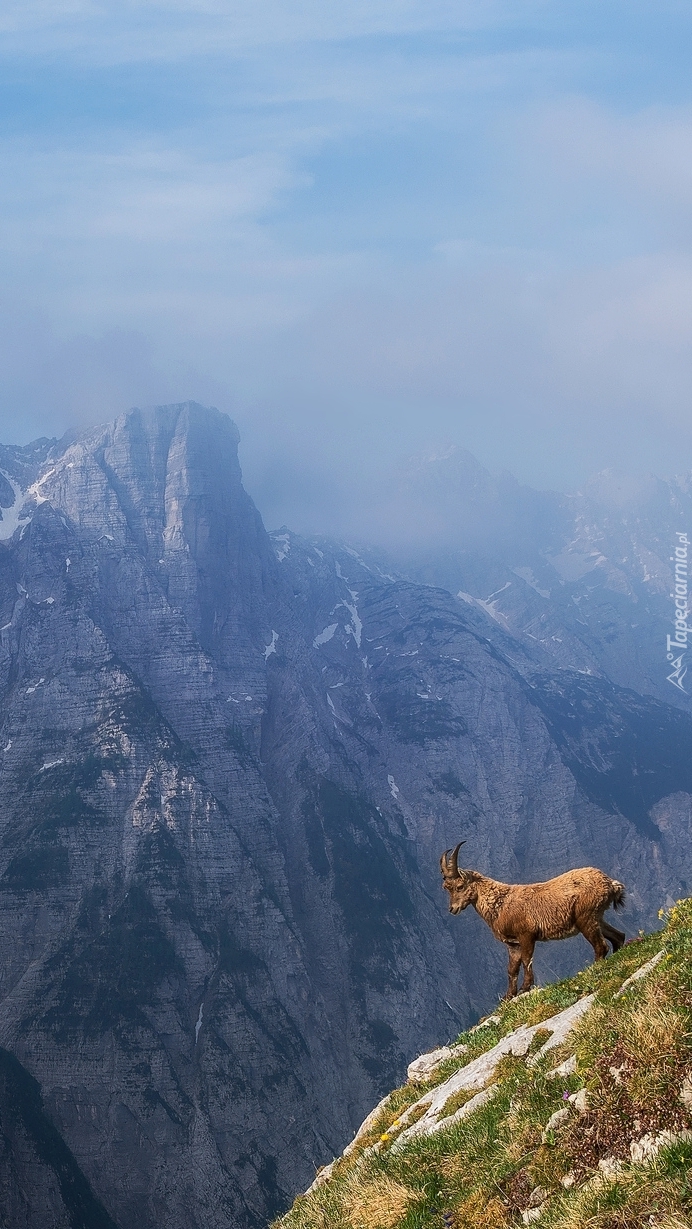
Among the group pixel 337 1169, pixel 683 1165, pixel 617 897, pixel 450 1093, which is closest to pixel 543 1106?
pixel 683 1165

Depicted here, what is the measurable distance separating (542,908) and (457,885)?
11.1 ft

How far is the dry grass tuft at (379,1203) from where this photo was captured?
14383mm

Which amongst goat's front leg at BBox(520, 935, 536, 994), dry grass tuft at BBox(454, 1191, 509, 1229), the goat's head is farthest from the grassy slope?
the goat's head

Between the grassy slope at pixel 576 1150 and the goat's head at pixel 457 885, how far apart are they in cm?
991

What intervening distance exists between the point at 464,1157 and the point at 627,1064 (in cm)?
327

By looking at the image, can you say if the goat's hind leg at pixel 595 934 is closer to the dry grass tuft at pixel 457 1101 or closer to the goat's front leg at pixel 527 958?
the goat's front leg at pixel 527 958

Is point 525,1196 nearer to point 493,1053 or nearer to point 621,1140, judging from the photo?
point 621,1140

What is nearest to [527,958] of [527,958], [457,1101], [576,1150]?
[527,958]

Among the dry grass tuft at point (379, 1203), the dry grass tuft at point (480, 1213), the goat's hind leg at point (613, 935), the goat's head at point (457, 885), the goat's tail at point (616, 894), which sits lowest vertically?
the dry grass tuft at point (480, 1213)

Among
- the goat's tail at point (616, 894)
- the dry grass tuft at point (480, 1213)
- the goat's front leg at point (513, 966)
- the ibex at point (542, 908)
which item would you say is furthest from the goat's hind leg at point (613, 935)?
the dry grass tuft at point (480, 1213)

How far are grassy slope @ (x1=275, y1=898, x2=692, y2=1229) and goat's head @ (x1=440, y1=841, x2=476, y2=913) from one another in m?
9.91

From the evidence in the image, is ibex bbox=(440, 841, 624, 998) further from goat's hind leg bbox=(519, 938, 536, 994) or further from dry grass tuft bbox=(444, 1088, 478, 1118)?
dry grass tuft bbox=(444, 1088, 478, 1118)

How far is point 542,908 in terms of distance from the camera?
25422mm

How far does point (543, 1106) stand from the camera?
575 inches
